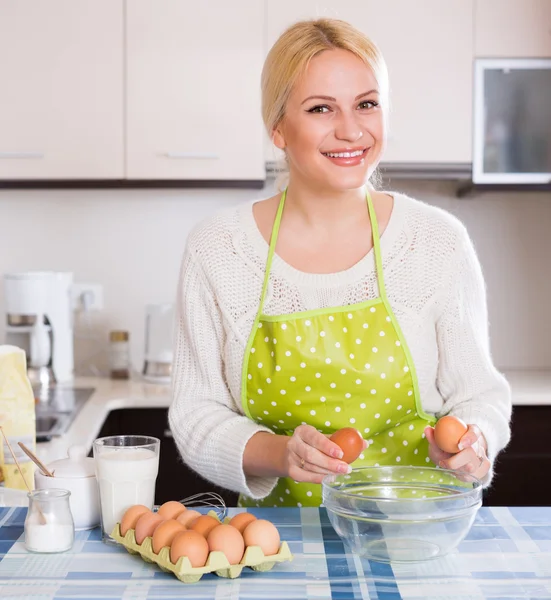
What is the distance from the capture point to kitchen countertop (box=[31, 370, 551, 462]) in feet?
6.27

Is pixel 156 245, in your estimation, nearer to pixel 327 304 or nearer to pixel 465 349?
pixel 327 304

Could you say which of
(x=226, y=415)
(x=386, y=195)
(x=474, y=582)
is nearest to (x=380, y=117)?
(x=386, y=195)

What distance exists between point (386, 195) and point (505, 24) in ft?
4.19

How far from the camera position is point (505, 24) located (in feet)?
8.45

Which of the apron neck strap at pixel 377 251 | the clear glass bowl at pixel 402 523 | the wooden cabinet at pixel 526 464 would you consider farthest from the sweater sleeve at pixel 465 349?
the wooden cabinet at pixel 526 464

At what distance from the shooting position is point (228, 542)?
0.93m

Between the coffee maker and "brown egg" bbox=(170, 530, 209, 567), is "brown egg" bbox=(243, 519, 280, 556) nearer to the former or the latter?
"brown egg" bbox=(170, 530, 209, 567)

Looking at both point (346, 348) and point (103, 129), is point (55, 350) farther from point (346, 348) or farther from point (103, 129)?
point (346, 348)

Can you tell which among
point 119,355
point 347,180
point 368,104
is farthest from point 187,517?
point 119,355

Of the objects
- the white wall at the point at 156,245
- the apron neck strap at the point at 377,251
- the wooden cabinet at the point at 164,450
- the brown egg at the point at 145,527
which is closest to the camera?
the brown egg at the point at 145,527

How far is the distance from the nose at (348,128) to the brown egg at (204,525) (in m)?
0.66

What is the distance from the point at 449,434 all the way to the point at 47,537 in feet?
1.72

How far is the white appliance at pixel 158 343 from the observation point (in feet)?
8.80

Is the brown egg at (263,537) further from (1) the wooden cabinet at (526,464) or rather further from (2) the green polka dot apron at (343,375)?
(1) the wooden cabinet at (526,464)
